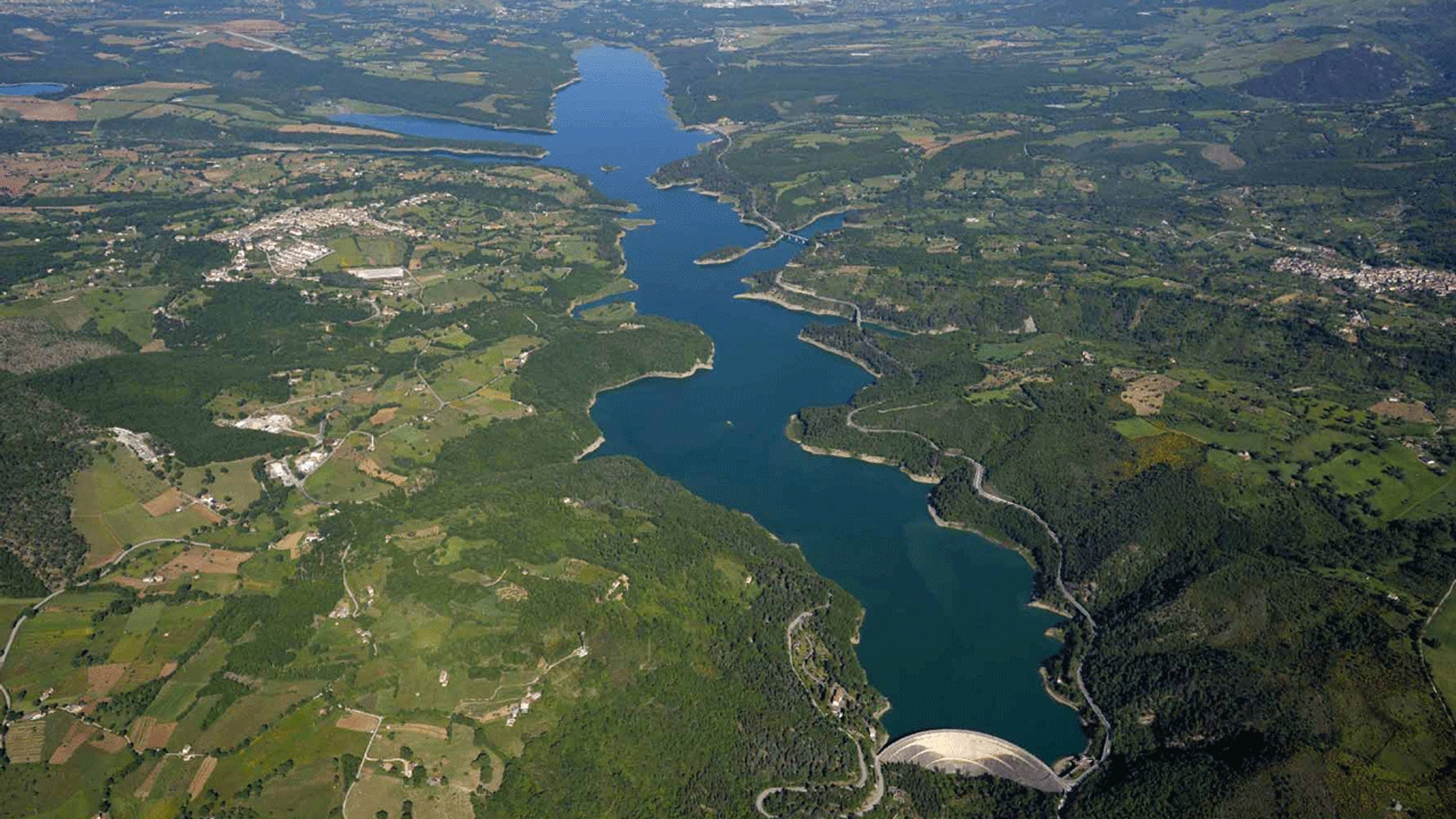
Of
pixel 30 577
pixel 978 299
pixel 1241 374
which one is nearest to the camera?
pixel 30 577

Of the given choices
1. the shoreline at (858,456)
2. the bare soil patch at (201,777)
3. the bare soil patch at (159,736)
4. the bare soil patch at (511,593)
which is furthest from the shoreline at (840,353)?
the bare soil patch at (159,736)

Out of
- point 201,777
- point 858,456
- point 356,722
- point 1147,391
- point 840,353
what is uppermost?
point 1147,391

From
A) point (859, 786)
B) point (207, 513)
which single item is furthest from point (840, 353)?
point (207, 513)

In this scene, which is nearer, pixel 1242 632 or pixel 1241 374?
pixel 1242 632

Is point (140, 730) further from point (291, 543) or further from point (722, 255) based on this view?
point (722, 255)

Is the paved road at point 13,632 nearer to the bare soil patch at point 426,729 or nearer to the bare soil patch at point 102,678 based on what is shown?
the bare soil patch at point 102,678

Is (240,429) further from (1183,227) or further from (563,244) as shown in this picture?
(1183,227)

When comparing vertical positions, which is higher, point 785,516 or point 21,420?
point 21,420

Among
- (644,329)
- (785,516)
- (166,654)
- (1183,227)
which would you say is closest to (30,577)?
(166,654)
